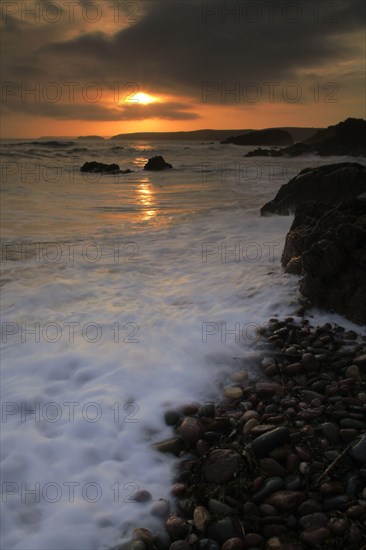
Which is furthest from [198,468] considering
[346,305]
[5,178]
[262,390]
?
[5,178]

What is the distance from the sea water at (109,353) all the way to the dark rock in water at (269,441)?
60cm

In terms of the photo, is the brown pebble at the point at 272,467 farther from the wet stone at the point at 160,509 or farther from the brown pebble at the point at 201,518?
the wet stone at the point at 160,509

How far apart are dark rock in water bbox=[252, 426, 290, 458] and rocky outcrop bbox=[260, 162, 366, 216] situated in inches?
340

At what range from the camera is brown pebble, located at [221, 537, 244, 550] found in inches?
90.6

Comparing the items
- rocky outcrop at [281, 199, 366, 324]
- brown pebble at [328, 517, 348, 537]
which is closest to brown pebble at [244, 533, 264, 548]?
brown pebble at [328, 517, 348, 537]

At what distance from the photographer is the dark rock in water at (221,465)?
2.79 meters

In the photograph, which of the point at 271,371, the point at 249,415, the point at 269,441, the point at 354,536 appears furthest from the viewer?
the point at 271,371

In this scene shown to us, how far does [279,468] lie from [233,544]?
1.95 ft

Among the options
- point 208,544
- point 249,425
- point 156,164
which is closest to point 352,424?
point 249,425

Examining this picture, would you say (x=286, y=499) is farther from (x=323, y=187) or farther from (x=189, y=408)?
(x=323, y=187)

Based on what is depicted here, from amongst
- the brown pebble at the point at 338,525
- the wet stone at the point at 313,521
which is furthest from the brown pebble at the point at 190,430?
the brown pebble at the point at 338,525

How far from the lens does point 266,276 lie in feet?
21.1

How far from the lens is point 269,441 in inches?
114

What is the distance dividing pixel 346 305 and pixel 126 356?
2.42 m
